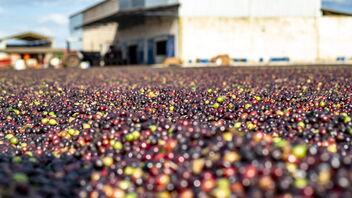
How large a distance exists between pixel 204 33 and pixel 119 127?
4284 centimetres

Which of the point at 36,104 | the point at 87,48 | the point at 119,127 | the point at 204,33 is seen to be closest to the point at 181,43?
the point at 204,33

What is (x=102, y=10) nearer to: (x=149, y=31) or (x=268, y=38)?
(x=149, y=31)

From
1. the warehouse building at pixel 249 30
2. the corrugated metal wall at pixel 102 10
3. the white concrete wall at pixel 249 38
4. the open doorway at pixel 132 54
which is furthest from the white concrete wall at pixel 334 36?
the corrugated metal wall at pixel 102 10

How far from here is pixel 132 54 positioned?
5991 centimetres

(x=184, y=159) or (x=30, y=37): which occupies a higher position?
(x=30, y=37)

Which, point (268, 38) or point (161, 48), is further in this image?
point (161, 48)

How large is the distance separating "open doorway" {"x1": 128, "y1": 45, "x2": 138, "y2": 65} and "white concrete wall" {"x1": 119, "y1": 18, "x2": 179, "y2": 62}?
0.69 meters

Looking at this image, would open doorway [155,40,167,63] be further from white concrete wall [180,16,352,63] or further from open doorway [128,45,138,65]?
open doorway [128,45,138,65]

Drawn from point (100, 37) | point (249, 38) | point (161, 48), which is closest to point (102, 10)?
point (100, 37)

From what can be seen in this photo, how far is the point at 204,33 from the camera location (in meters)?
47.1

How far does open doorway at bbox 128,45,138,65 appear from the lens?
58.5 metres

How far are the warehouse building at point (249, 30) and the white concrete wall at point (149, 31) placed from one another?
0.10 metres

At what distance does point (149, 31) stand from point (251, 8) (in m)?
11.3

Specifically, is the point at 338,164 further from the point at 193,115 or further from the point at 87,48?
the point at 87,48
